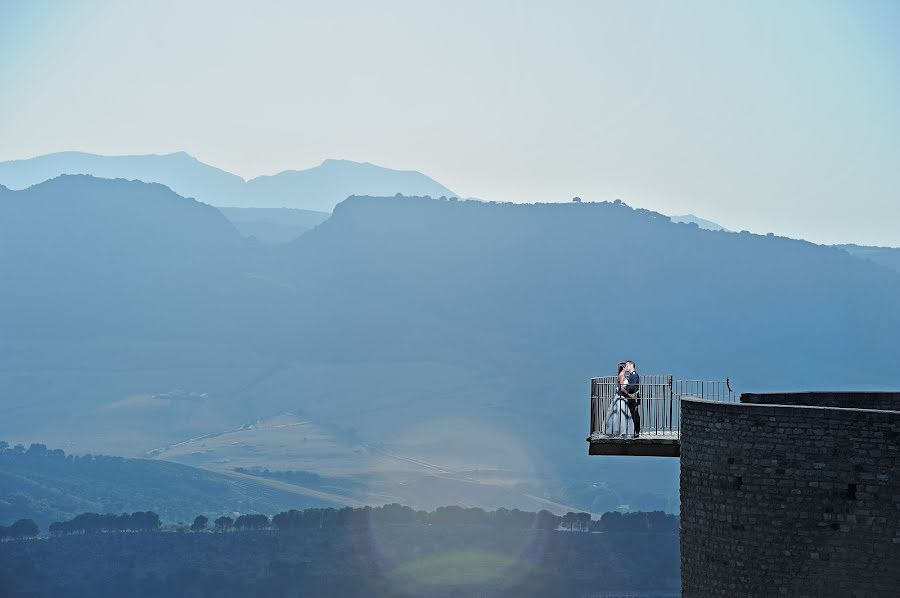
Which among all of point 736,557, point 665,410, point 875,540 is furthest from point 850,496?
point 665,410

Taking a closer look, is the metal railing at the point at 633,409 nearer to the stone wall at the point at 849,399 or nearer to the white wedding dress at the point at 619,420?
the white wedding dress at the point at 619,420

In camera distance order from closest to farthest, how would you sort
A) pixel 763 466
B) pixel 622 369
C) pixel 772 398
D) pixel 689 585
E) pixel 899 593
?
pixel 899 593 → pixel 763 466 → pixel 689 585 → pixel 772 398 → pixel 622 369

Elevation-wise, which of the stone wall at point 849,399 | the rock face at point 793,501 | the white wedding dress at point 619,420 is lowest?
the rock face at point 793,501

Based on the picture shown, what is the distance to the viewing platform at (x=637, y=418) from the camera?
24922mm

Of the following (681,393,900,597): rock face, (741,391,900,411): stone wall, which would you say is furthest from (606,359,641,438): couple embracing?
(681,393,900,597): rock face

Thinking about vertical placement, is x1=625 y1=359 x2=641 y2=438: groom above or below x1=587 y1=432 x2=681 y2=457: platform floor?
above

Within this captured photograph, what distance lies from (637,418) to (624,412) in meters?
0.27

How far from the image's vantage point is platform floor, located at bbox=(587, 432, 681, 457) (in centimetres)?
2478

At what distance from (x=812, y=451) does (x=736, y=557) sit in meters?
2.06

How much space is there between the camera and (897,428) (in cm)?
1875

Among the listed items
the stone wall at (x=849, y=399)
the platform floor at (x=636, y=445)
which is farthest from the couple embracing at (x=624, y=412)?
the stone wall at (x=849, y=399)

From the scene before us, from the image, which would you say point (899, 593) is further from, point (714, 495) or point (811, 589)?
point (714, 495)

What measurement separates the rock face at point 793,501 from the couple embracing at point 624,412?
4431 mm

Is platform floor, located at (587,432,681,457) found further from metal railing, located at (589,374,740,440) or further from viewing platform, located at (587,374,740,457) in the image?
metal railing, located at (589,374,740,440)
